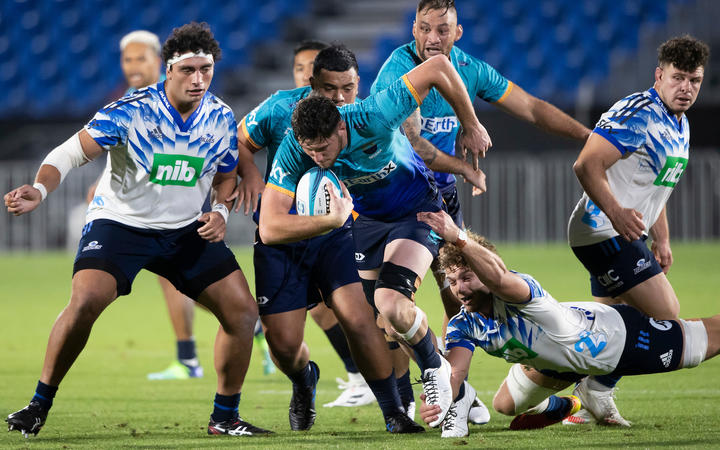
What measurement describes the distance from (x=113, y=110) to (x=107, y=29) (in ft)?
65.5

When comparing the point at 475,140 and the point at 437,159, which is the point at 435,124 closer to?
the point at 437,159

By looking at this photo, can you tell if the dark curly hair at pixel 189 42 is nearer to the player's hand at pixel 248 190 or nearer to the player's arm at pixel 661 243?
the player's hand at pixel 248 190

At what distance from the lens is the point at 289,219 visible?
18.8 feet

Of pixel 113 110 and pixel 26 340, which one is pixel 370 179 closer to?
pixel 113 110

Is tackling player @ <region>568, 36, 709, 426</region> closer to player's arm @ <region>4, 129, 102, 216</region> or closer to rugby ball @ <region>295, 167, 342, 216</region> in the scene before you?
rugby ball @ <region>295, 167, 342, 216</region>

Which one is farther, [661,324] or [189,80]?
[189,80]

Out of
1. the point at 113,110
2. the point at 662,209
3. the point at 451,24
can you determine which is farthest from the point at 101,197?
the point at 662,209

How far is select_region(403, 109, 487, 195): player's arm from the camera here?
5949mm

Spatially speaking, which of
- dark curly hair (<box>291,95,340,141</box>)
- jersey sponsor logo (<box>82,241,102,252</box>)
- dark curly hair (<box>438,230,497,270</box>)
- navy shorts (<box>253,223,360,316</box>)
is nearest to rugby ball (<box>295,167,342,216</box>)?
dark curly hair (<box>291,95,340,141</box>)

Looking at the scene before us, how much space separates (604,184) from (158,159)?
2637 millimetres

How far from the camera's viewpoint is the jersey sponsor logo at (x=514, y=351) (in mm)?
5523

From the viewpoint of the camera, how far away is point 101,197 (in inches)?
242

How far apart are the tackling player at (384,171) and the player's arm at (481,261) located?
2.04 feet

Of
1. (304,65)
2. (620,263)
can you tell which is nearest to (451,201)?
(620,263)
